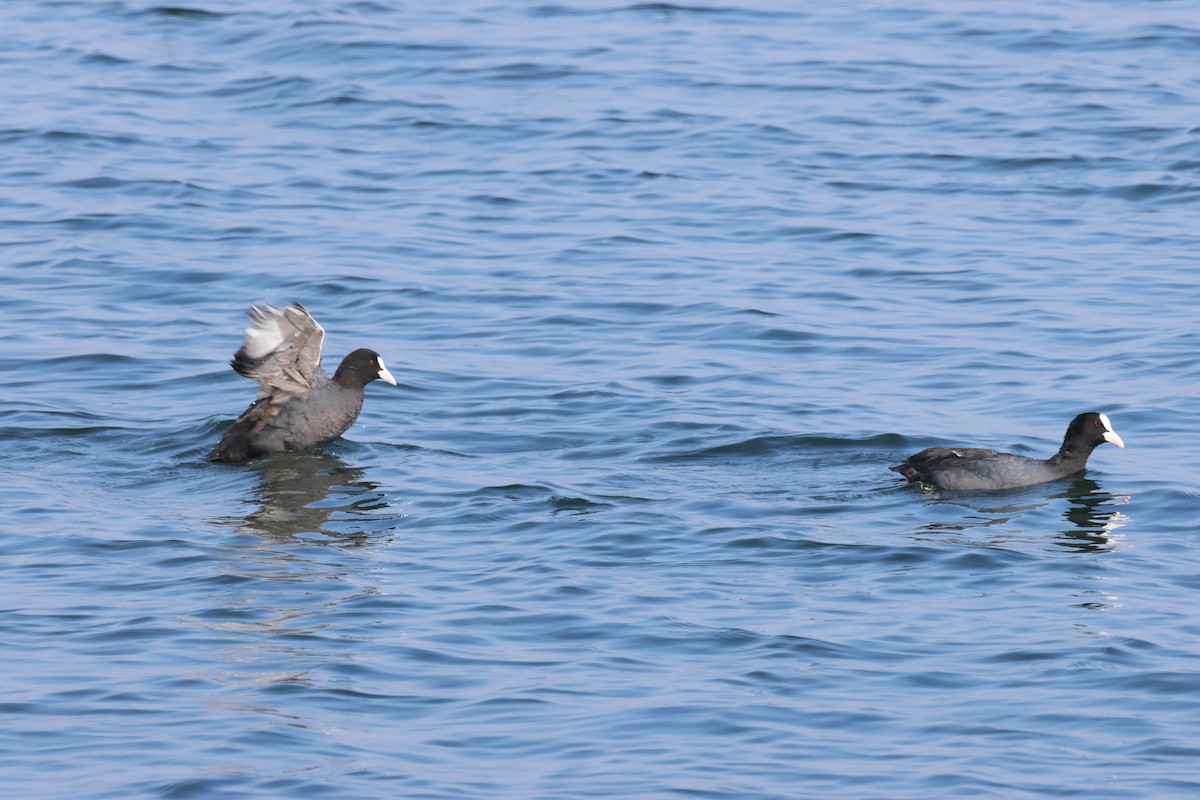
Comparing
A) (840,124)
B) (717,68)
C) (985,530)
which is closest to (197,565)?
(985,530)

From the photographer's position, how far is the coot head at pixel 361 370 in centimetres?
1345

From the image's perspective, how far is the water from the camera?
847 centimetres

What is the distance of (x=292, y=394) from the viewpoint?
522 inches

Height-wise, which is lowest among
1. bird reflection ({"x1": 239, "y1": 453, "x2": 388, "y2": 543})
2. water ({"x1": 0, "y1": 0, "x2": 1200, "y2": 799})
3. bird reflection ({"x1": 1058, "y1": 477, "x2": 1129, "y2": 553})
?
bird reflection ({"x1": 1058, "y1": 477, "x2": 1129, "y2": 553})

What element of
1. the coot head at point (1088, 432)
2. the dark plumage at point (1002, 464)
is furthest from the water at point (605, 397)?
the coot head at point (1088, 432)

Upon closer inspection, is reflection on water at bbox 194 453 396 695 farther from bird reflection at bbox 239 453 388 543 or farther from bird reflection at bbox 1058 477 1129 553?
bird reflection at bbox 1058 477 1129 553

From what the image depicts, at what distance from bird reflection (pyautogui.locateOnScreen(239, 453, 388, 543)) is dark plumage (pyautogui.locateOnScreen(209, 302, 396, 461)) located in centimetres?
19

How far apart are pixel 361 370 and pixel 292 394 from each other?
21.1 inches

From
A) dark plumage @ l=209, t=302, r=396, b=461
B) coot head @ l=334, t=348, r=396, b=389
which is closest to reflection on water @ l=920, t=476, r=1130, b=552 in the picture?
coot head @ l=334, t=348, r=396, b=389

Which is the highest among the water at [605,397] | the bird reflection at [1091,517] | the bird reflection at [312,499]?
the water at [605,397]

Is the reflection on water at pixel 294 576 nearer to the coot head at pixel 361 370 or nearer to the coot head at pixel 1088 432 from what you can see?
the coot head at pixel 361 370

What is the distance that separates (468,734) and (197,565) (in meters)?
2.92

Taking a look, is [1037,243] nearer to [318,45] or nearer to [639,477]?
[639,477]

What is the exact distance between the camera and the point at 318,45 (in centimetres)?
2564
